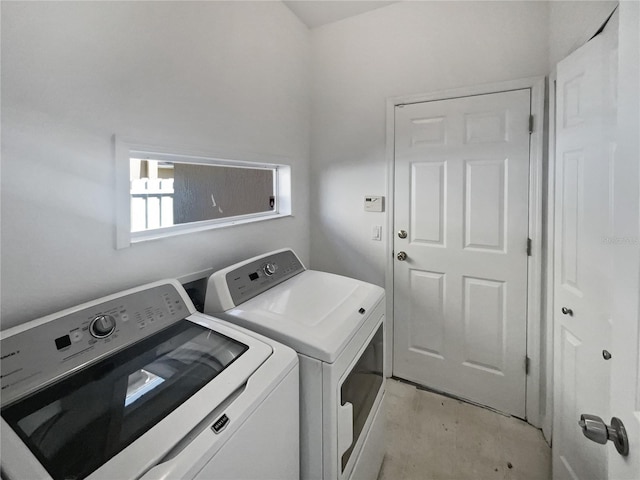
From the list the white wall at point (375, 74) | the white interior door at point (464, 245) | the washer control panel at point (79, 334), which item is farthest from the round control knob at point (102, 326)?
the white interior door at point (464, 245)

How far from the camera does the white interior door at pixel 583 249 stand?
1066 mm

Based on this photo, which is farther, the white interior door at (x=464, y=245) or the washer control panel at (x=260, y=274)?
the white interior door at (x=464, y=245)

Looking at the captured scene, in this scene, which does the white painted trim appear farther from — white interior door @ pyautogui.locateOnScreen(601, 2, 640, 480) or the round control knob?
the round control knob

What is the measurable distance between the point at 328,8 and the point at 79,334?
2.36m

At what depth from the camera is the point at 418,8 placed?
197 cm

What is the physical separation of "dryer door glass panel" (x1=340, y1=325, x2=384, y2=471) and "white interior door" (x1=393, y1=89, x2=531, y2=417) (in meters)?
0.79

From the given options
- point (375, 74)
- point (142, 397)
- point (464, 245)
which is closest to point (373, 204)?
point (464, 245)

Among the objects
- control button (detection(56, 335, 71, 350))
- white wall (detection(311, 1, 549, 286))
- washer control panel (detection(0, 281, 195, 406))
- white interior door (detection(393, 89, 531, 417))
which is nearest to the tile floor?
white interior door (detection(393, 89, 531, 417))

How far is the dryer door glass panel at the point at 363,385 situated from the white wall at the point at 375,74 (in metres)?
0.86

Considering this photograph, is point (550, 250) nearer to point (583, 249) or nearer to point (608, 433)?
point (583, 249)

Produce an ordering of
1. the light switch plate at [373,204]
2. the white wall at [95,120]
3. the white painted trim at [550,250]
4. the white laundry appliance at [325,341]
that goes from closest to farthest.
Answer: the white wall at [95,120] < the white laundry appliance at [325,341] < the white painted trim at [550,250] < the light switch plate at [373,204]

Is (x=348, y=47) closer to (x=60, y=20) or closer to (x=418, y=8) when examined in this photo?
(x=418, y=8)

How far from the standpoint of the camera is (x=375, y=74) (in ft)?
7.01

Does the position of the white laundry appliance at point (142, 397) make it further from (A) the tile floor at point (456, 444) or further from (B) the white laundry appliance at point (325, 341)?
(A) the tile floor at point (456, 444)
